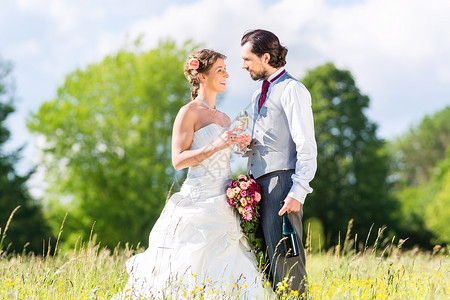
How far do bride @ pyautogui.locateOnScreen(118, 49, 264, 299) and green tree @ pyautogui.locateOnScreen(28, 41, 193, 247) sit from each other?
18.1m

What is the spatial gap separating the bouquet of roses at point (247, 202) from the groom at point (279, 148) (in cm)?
9

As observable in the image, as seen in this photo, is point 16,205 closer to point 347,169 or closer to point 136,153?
point 136,153

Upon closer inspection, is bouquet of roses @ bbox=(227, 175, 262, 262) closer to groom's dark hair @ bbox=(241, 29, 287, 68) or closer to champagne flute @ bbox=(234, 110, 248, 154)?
champagne flute @ bbox=(234, 110, 248, 154)

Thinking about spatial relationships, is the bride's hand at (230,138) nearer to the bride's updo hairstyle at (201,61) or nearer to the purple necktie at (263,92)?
the purple necktie at (263,92)

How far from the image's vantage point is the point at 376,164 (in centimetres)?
2456

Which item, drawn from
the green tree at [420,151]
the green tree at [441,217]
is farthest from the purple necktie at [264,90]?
the green tree at [420,151]

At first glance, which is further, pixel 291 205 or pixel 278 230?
pixel 278 230

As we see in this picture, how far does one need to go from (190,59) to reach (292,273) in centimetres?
226

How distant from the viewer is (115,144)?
78.8 feet

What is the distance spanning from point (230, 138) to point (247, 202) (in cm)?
59

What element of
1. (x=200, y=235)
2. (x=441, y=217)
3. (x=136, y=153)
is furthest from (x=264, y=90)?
(x=441, y=217)

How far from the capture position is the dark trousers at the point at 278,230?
4336mm

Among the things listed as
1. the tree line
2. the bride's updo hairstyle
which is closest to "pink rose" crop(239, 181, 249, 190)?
the bride's updo hairstyle

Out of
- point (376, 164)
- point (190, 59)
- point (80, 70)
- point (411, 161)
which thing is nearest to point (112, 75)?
point (80, 70)
